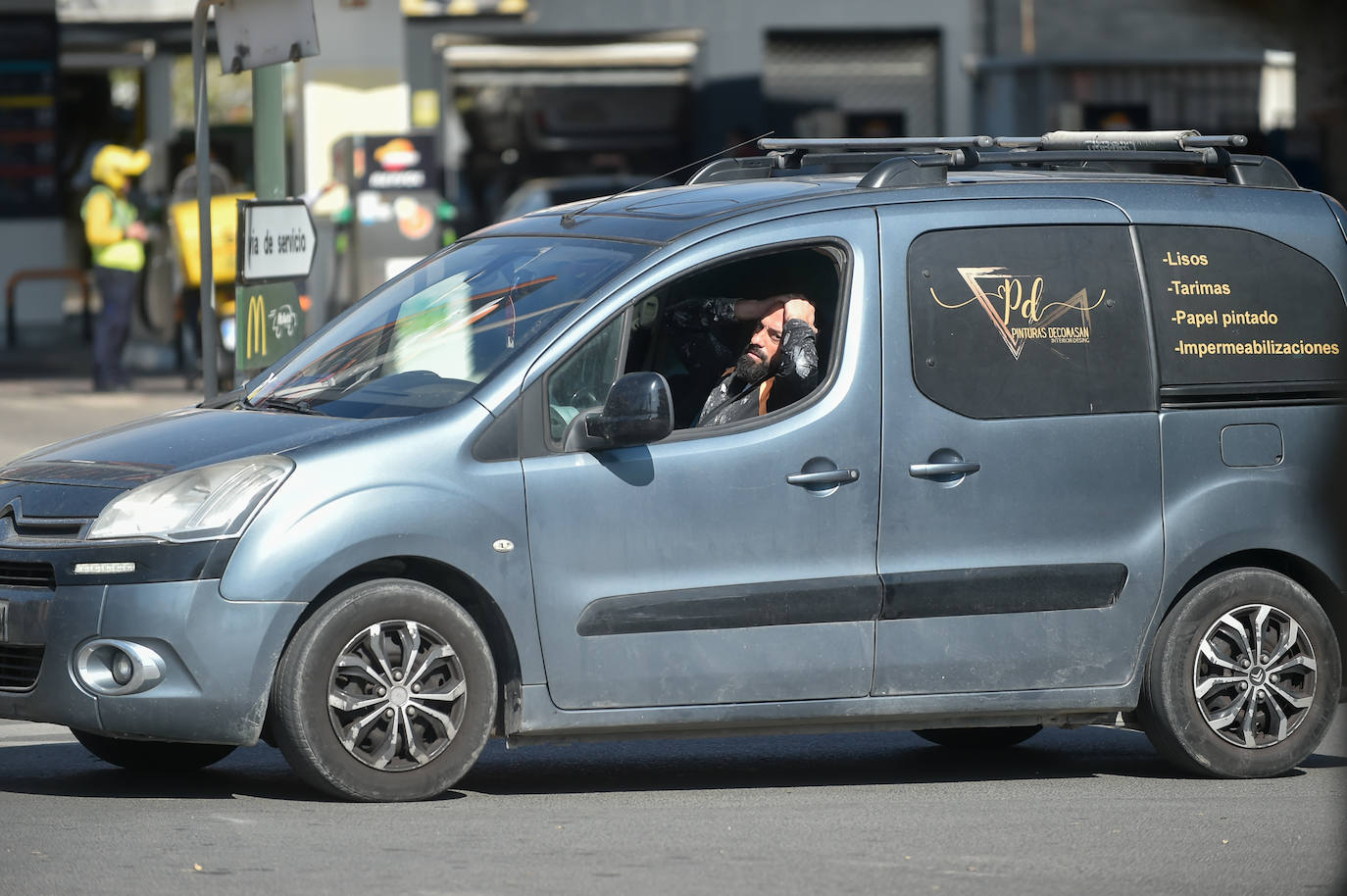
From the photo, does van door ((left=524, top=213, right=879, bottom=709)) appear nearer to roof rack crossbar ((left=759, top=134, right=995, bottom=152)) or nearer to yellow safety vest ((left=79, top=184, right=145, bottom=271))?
roof rack crossbar ((left=759, top=134, right=995, bottom=152))

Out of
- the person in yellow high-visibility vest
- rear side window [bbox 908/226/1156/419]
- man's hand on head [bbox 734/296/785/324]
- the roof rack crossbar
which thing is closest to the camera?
rear side window [bbox 908/226/1156/419]

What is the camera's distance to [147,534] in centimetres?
570

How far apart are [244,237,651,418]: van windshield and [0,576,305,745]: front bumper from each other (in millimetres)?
781

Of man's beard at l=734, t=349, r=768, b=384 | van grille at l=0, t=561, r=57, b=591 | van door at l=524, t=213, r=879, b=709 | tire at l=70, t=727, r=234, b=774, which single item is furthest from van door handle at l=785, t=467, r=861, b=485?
van grille at l=0, t=561, r=57, b=591

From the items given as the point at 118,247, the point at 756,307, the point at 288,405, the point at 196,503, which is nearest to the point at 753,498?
the point at 756,307

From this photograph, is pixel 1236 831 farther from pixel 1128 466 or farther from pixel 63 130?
pixel 63 130

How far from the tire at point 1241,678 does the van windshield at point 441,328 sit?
81.2 inches

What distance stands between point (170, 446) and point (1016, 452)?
2.46 m

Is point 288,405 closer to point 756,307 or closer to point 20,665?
point 20,665

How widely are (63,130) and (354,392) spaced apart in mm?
22797

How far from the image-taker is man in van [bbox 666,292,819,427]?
6.41 m

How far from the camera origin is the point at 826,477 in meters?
6.21

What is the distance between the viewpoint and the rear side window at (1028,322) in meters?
6.43

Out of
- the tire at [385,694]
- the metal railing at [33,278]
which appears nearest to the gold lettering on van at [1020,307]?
the tire at [385,694]
